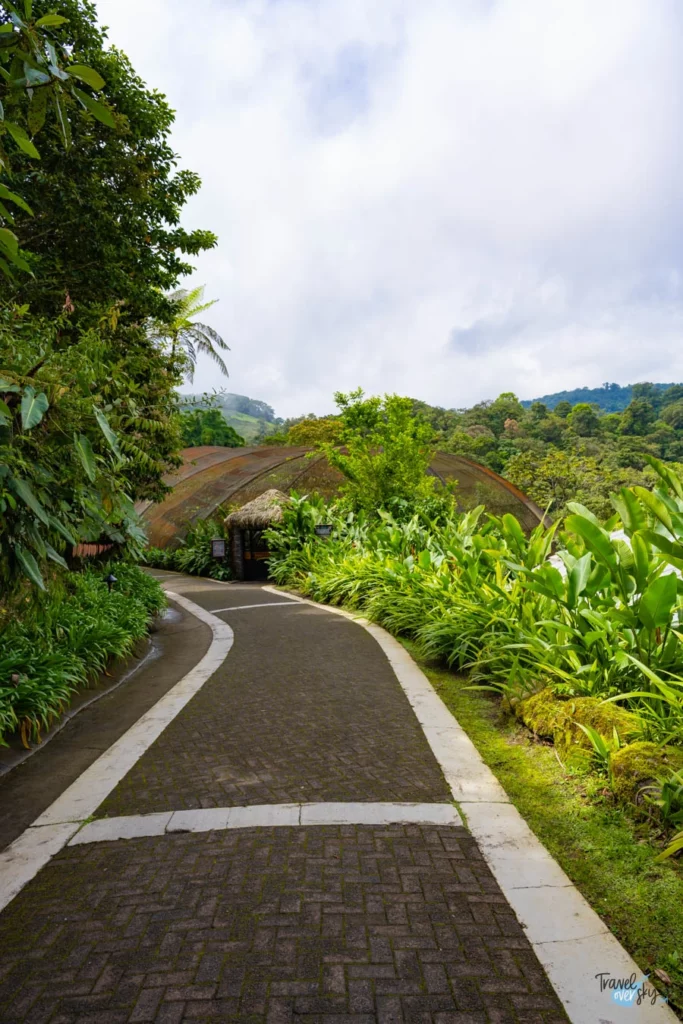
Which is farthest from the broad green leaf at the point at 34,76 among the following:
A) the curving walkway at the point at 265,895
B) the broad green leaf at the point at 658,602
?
the broad green leaf at the point at 658,602

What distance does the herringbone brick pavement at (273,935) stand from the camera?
1907 millimetres

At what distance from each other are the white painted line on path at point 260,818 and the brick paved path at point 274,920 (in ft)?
0.23

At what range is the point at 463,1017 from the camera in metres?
1.84

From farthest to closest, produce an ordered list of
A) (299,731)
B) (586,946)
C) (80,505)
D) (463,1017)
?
1. (299,731)
2. (80,505)
3. (586,946)
4. (463,1017)

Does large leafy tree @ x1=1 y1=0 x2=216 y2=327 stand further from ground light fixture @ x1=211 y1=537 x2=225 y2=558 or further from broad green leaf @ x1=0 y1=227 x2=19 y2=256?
ground light fixture @ x1=211 y1=537 x2=225 y2=558

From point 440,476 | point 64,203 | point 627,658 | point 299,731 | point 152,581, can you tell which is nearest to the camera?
point 627,658

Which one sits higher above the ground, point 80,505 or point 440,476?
point 440,476

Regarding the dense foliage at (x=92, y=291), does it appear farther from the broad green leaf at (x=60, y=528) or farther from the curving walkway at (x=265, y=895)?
the curving walkway at (x=265, y=895)

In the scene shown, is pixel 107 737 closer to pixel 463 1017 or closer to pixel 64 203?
pixel 463 1017

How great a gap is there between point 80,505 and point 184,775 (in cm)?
192

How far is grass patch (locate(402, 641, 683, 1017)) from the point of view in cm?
214

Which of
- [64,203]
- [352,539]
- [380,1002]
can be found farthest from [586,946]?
[352,539]

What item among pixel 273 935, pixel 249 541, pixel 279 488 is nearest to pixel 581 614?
pixel 273 935
